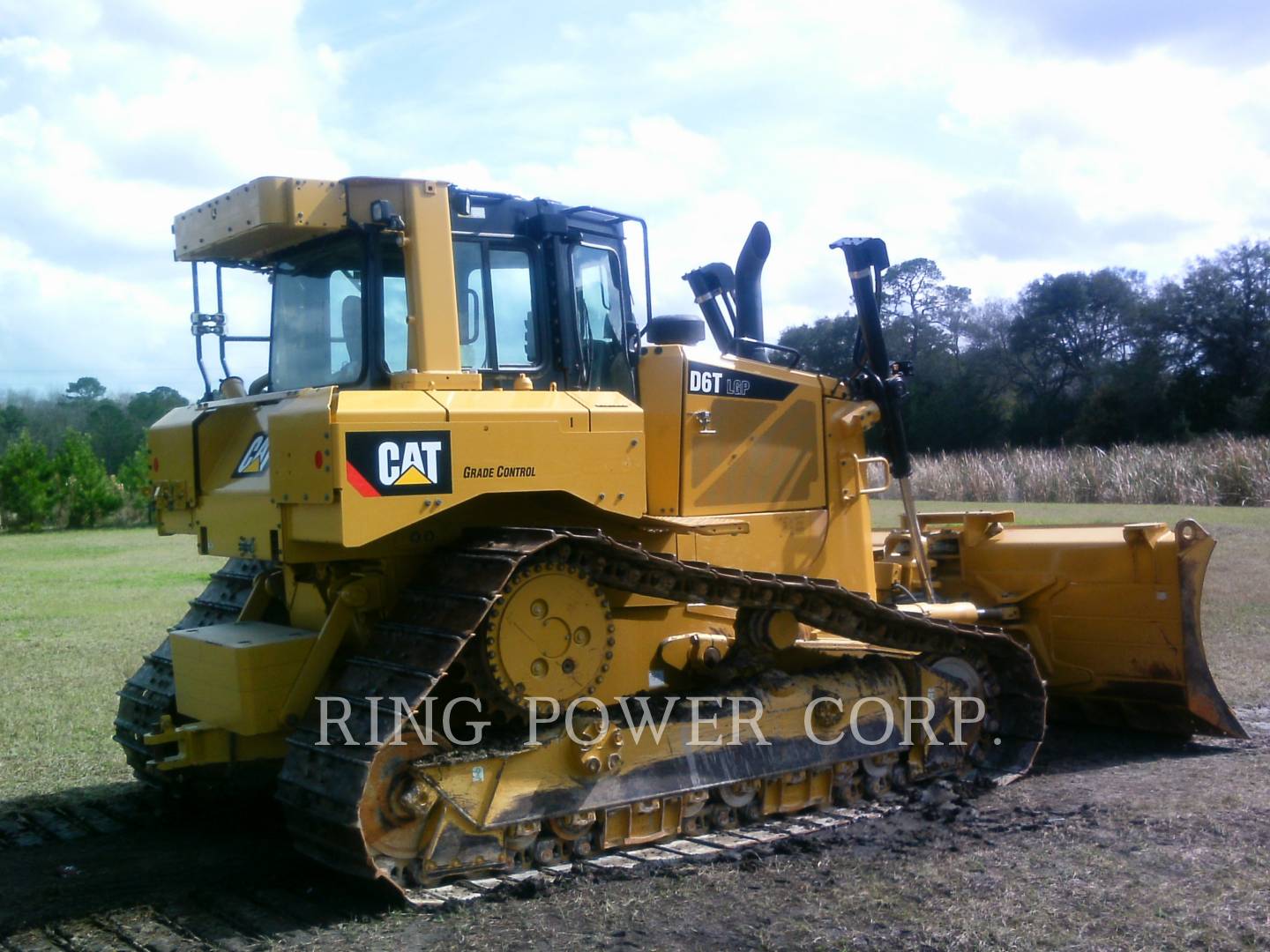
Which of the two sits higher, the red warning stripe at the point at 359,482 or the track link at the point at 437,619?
the red warning stripe at the point at 359,482

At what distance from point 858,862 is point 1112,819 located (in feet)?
5.17

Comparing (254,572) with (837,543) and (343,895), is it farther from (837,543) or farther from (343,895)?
(837,543)

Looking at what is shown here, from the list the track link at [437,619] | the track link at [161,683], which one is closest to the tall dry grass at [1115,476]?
the track link at [437,619]

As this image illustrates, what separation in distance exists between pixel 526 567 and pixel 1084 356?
46.4 metres

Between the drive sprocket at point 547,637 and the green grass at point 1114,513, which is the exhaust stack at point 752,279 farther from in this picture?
the green grass at point 1114,513

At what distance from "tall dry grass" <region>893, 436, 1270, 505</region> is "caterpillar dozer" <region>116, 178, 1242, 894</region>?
20.7 meters

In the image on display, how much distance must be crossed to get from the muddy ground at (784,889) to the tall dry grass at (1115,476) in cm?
2179

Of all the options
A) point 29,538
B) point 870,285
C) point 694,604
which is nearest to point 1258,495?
point 870,285

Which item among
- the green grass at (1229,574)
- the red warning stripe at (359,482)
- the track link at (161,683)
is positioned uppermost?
the red warning stripe at (359,482)

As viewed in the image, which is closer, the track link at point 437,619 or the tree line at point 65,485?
the track link at point 437,619

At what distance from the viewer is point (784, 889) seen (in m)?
5.48

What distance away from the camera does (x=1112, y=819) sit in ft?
21.3

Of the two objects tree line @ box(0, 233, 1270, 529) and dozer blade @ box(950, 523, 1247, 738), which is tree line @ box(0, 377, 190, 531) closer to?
tree line @ box(0, 233, 1270, 529)

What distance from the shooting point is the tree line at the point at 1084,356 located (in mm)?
41594
